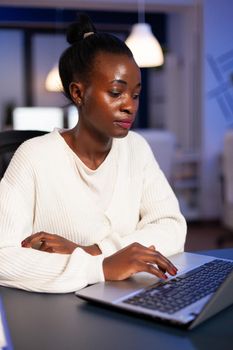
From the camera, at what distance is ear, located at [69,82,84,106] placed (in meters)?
1.17

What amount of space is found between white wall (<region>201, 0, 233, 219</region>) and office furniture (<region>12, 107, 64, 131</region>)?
1587mm

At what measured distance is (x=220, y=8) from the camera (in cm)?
491

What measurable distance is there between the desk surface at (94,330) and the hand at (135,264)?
0.09 metres

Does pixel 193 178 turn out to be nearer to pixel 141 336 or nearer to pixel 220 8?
pixel 220 8

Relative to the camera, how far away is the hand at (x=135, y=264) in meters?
0.87

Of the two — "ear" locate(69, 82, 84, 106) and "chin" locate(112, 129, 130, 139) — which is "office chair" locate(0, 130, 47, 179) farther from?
"chin" locate(112, 129, 130, 139)

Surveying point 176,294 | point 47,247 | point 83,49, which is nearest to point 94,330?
point 176,294

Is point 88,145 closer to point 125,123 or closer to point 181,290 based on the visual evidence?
point 125,123

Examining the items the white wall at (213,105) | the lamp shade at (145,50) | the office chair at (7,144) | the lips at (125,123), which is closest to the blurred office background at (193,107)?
the white wall at (213,105)

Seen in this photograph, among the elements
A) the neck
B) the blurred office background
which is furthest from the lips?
the blurred office background

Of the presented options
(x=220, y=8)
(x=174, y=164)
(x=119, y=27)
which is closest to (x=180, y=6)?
(x=220, y=8)

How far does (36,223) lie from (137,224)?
24cm

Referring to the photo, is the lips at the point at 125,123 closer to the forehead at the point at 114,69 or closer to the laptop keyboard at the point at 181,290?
the forehead at the point at 114,69

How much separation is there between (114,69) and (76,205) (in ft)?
0.97
